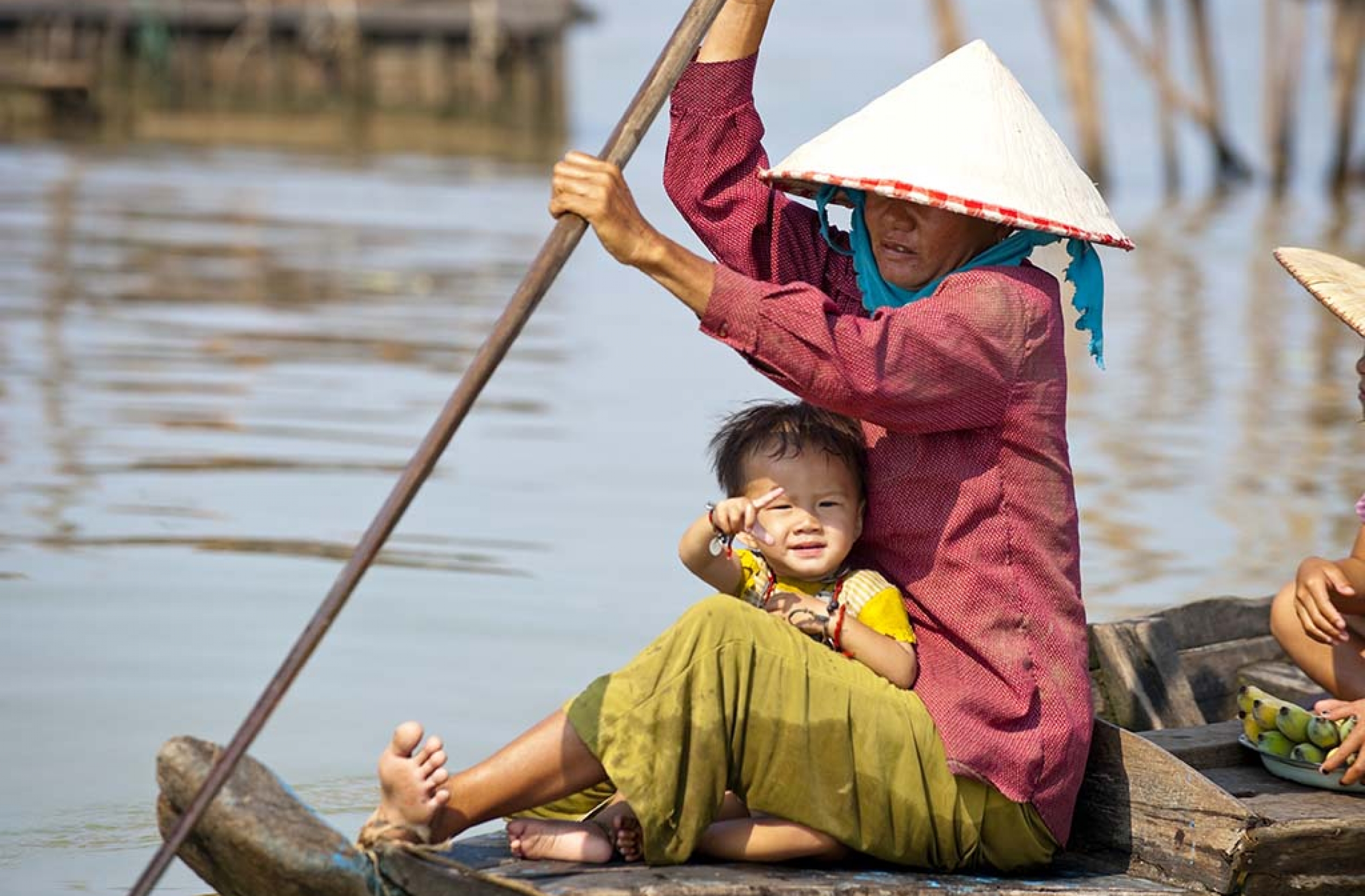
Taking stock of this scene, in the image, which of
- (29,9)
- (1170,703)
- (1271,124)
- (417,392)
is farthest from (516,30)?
(1170,703)

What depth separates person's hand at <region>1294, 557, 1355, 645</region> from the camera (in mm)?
3529

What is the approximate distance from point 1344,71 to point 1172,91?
5.11 ft

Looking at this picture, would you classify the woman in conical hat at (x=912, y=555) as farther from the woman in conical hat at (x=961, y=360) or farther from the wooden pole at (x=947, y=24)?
the wooden pole at (x=947, y=24)

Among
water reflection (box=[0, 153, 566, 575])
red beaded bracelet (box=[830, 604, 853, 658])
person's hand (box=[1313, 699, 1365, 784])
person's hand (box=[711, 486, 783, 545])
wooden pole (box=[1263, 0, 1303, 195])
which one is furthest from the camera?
wooden pole (box=[1263, 0, 1303, 195])

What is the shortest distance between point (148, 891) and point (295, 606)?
2957 millimetres

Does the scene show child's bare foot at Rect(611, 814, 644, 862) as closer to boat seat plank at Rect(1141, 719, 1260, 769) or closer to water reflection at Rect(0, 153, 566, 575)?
boat seat plank at Rect(1141, 719, 1260, 769)

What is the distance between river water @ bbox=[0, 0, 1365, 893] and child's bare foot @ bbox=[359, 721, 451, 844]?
1070 millimetres

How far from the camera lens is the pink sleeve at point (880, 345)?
9.67 feet

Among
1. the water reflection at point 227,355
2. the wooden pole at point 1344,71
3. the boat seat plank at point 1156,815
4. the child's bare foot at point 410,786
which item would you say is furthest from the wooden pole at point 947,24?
the child's bare foot at point 410,786

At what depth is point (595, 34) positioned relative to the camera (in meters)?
47.0

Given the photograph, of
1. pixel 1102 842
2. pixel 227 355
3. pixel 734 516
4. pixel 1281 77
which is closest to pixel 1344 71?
pixel 1281 77

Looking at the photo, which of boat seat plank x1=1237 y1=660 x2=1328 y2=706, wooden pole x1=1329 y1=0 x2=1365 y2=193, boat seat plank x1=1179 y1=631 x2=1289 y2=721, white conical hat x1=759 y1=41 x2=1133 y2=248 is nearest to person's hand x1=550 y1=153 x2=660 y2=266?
white conical hat x1=759 y1=41 x2=1133 y2=248

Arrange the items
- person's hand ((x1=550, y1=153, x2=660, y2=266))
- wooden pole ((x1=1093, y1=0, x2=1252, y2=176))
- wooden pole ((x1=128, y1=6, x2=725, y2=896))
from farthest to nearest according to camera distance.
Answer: wooden pole ((x1=1093, y1=0, x2=1252, y2=176))
person's hand ((x1=550, y1=153, x2=660, y2=266))
wooden pole ((x1=128, y1=6, x2=725, y2=896))

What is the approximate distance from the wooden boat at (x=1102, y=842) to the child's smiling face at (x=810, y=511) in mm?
441
